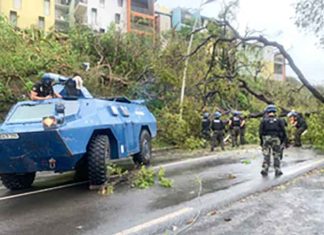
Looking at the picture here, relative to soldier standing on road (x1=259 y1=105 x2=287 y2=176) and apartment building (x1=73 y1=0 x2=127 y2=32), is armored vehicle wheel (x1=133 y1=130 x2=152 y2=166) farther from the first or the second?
apartment building (x1=73 y1=0 x2=127 y2=32)

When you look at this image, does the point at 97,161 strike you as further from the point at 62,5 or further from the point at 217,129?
the point at 62,5

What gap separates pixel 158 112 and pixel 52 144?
1360cm

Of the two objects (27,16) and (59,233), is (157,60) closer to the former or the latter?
(59,233)

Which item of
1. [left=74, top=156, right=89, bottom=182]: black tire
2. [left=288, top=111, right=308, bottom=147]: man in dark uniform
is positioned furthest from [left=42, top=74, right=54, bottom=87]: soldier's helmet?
[left=288, top=111, right=308, bottom=147]: man in dark uniform

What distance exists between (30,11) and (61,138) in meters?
34.2

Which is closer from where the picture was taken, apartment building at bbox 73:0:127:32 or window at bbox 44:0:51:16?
window at bbox 44:0:51:16

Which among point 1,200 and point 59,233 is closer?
point 59,233

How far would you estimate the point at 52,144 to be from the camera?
8547 mm

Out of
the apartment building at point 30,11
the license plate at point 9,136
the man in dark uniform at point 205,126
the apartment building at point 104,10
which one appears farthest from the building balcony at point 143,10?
the license plate at point 9,136

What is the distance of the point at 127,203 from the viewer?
7.92 m

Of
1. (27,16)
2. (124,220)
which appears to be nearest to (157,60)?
(124,220)

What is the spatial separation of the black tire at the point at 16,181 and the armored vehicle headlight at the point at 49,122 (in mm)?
1992

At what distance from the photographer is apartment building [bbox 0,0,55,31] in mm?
38281

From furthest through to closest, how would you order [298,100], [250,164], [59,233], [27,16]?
[27,16] → [298,100] → [250,164] → [59,233]
